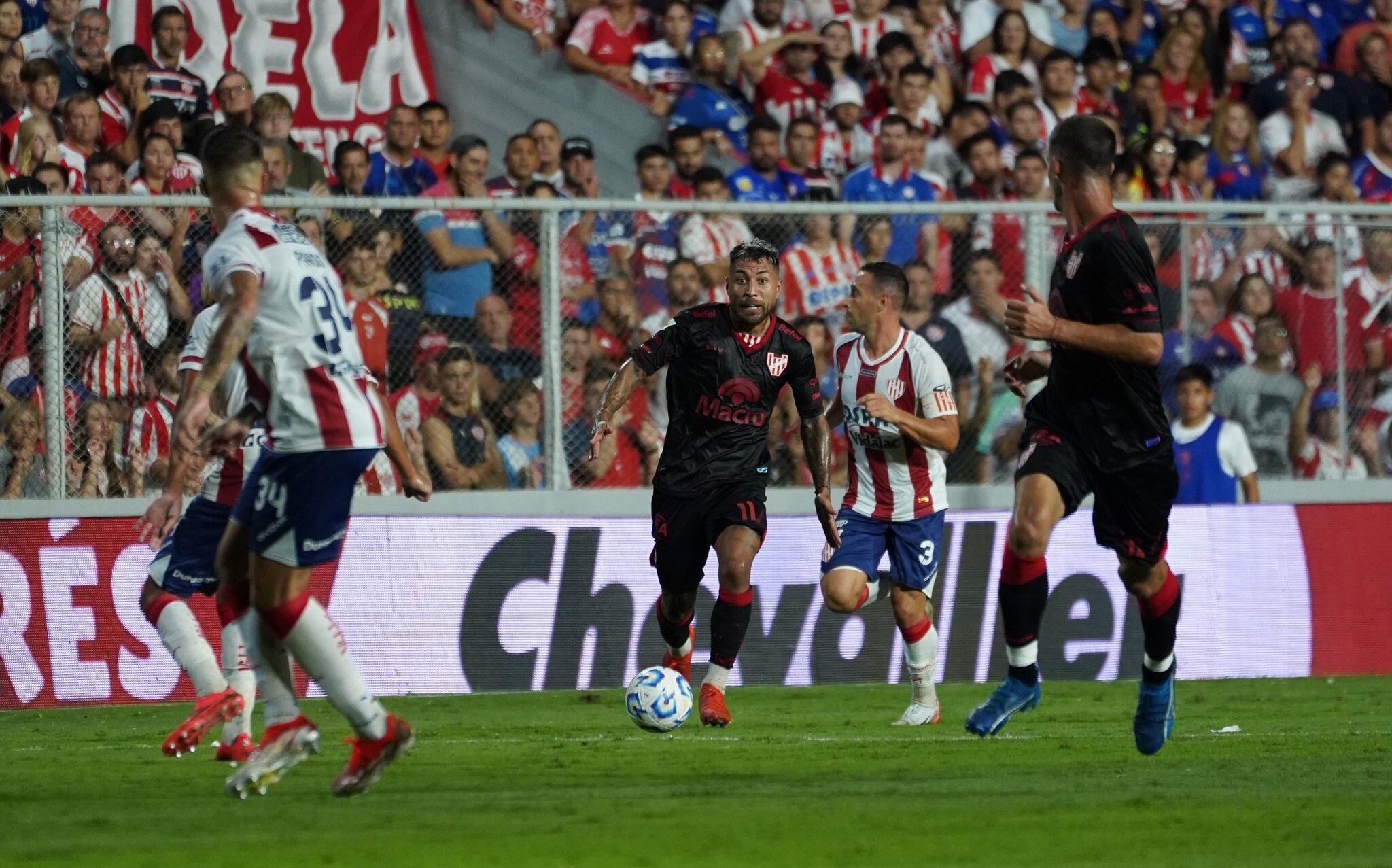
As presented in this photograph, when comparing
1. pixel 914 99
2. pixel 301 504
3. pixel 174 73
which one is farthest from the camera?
pixel 914 99

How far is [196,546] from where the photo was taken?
28.1 ft

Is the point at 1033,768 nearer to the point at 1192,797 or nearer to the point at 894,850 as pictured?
the point at 1192,797

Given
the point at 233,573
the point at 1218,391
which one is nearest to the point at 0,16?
the point at 233,573

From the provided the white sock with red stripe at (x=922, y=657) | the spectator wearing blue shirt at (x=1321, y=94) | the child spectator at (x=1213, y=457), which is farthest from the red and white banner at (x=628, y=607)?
the spectator wearing blue shirt at (x=1321, y=94)

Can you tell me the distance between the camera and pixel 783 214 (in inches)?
520

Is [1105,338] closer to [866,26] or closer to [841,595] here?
[841,595]

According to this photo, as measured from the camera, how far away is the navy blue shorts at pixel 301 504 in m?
6.59

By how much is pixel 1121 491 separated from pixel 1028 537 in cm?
42

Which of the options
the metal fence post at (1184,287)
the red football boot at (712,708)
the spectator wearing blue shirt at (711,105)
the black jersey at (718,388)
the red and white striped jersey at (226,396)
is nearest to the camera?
the red and white striped jersey at (226,396)

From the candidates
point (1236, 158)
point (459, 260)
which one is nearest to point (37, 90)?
point (459, 260)

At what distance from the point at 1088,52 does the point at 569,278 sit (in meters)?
6.96

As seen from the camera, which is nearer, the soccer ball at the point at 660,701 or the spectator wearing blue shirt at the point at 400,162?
the soccer ball at the point at 660,701

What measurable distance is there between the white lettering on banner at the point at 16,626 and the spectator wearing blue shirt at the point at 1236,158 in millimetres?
10531

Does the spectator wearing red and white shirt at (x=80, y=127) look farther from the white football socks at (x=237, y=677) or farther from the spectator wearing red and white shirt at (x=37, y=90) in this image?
the white football socks at (x=237, y=677)
